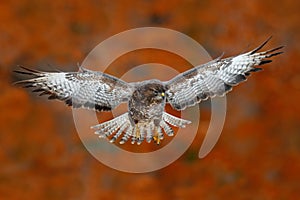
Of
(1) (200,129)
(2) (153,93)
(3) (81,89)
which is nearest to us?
(2) (153,93)

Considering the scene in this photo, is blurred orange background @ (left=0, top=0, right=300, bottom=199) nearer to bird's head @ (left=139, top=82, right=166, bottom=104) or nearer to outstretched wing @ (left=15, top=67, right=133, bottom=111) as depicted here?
outstretched wing @ (left=15, top=67, right=133, bottom=111)

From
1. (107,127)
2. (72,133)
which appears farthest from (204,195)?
(107,127)

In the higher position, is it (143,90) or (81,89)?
(81,89)

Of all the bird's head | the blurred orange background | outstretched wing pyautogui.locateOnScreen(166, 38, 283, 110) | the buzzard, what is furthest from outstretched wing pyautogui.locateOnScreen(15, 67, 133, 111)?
the blurred orange background

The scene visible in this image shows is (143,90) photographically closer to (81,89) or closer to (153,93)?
(153,93)

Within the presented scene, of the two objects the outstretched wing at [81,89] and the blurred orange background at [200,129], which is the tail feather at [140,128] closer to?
the outstretched wing at [81,89]

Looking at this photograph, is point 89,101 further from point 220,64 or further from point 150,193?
point 150,193

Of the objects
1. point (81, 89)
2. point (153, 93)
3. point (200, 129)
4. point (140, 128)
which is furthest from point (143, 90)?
point (200, 129)

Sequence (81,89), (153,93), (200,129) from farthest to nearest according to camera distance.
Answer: (200,129), (81,89), (153,93)
